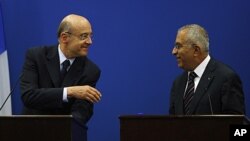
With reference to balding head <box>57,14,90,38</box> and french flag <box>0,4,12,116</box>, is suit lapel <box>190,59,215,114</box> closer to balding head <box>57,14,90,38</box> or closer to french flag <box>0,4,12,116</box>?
balding head <box>57,14,90,38</box>

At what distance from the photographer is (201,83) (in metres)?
4.31

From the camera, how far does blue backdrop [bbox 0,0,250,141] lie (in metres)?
5.39

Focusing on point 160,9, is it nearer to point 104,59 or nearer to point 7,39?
point 104,59

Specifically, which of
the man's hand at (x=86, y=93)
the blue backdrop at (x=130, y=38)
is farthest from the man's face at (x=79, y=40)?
the blue backdrop at (x=130, y=38)

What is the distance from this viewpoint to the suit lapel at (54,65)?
438 cm

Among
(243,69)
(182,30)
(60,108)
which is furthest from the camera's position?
(243,69)

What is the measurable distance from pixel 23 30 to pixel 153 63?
42.8 inches

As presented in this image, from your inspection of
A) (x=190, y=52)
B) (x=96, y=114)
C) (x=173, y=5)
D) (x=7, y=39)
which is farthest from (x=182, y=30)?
(x=7, y=39)

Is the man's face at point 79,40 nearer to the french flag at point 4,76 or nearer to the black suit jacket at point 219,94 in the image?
the black suit jacket at point 219,94

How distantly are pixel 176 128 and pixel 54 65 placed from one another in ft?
4.22

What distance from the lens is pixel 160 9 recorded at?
5.44 metres

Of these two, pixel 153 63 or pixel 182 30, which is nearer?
pixel 182 30

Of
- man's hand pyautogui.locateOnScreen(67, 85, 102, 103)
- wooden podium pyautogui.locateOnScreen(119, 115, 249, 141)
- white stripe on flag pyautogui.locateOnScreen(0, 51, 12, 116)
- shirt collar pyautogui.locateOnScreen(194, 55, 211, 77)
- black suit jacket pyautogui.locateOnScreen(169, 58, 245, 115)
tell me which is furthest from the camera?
white stripe on flag pyautogui.locateOnScreen(0, 51, 12, 116)

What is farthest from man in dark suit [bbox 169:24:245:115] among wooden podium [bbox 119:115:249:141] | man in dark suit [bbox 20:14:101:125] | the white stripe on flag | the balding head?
the white stripe on flag
